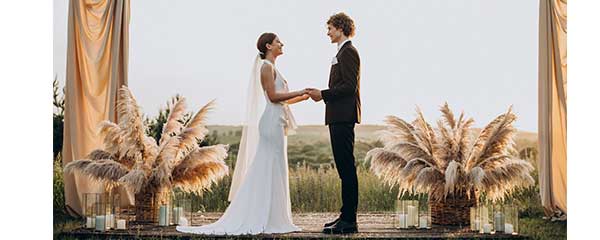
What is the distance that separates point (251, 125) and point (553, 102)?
2.87m

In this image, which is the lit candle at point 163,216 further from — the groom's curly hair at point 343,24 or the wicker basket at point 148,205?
the groom's curly hair at point 343,24

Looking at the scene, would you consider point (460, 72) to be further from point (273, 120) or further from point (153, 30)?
point (153, 30)

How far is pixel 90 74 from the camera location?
877 centimetres

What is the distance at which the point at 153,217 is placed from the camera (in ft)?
27.6

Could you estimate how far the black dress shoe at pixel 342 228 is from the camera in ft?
25.7

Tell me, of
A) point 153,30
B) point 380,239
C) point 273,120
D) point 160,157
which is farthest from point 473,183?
point 153,30

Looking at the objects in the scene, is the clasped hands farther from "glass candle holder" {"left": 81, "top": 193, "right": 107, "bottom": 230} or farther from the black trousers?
"glass candle holder" {"left": 81, "top": 193, "right": 107, "bottom": 230}

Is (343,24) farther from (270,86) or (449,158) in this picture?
(449,158)

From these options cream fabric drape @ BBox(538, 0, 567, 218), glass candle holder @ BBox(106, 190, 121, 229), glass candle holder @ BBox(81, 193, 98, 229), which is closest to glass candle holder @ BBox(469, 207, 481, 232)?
cream fabric drape @ BBox(538, 0, 567, 218)

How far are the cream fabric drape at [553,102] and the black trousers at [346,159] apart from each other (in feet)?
6.43

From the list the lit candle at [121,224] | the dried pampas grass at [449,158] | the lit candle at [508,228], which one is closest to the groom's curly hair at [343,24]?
the dried pampas grass at [449,158]

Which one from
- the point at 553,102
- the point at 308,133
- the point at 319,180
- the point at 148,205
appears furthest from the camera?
the point at 308,133

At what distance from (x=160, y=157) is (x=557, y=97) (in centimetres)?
376

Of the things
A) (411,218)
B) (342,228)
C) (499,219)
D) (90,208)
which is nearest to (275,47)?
(342,228)
